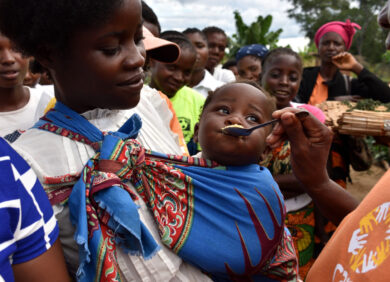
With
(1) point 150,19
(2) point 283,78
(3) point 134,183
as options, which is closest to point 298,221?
(2) point 283,78

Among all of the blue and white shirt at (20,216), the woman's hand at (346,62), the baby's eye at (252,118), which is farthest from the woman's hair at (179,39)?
the blue and white shirt at (20,216)

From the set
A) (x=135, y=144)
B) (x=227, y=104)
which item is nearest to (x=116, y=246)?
(x=135, y=144)

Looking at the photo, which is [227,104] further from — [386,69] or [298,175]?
[386,69]

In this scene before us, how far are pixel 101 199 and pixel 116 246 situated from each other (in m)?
0.17

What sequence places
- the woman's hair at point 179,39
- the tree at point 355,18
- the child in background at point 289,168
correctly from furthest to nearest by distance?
the tree at point 355,18 < the woman's hair at point 179,39 < the child in background at point 289,168

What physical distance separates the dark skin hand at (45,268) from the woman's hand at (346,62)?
3.78 m

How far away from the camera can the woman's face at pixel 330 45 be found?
4.30m

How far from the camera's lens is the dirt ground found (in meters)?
6.41

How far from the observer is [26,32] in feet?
3.90

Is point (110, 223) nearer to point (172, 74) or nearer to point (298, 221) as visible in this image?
point (298, 221)

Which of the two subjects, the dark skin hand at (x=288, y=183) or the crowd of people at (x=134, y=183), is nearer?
the crowd of people at (x=134, y=183)

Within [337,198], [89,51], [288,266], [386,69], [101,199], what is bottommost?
[386,69]

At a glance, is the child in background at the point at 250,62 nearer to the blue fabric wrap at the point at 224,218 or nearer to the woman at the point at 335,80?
the woman at the point at 335,80

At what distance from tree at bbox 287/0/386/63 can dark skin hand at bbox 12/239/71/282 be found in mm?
31367
